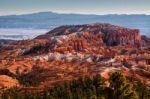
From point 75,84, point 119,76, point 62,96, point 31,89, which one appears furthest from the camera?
point 31,89

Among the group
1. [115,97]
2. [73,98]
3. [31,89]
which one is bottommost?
[31,89]

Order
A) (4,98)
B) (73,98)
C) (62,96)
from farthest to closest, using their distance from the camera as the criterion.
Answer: (4,98), (62,96), (73,98)

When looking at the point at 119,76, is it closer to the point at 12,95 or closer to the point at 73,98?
the point at 73,98

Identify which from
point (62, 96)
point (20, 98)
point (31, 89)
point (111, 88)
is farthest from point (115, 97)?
point (31, 89)

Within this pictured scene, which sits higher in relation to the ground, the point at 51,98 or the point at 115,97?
the point at 115,97

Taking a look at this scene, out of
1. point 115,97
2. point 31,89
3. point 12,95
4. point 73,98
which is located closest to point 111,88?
point 115,97

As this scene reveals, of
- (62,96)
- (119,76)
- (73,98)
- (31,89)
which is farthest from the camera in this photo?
(31,89)

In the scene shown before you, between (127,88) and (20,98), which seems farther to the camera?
(20,98)

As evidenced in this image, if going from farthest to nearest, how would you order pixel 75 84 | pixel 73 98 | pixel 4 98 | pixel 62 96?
pixel 75 84 < pixel 4 98 < pixel 62 96 < pixel 73 98

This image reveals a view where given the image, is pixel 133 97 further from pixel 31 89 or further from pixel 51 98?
pixel 31 89
